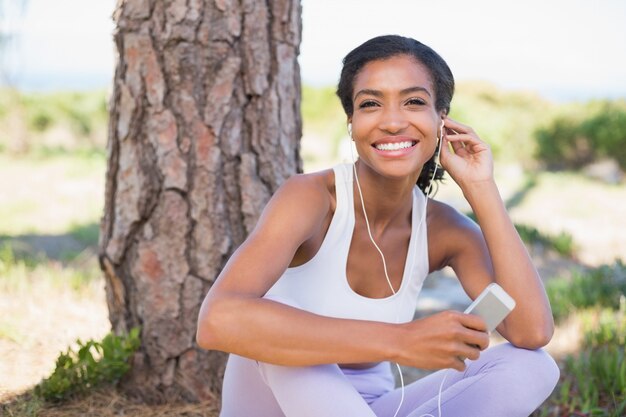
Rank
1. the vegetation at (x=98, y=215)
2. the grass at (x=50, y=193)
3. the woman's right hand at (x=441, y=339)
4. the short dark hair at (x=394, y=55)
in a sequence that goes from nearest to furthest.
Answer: the woman's right hand at (x=441, y=339) → the short dark hair at (x=394, y=55) → the vegetation at (x=98, y=215) → the grass at (x=50, y=193)

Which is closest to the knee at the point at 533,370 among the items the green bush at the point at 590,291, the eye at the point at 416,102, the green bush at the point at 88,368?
the eye at the point at 416,102

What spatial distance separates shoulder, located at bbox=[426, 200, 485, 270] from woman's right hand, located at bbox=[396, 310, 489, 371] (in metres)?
0.63

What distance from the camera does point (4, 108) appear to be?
40.3 feet

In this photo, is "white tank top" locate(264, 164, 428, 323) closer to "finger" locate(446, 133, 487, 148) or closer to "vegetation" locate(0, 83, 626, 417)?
"finger" locate(446, 133, 487, 148)

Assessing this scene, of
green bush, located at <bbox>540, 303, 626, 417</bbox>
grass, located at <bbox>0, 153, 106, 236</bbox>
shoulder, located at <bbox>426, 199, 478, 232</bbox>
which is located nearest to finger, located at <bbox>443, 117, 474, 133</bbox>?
shoulder, located at <bbox>426, 199, 478, 232</bbox>

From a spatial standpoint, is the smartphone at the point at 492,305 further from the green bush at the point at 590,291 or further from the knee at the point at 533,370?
the green bush at the point at 590,291

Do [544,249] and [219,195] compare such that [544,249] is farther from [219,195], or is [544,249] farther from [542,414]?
[219,195]

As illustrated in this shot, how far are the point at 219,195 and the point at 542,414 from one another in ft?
5.13

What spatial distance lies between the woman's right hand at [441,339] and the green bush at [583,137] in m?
11.4

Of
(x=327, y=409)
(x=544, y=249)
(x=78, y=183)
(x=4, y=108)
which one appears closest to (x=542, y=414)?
(x=327, y=409)

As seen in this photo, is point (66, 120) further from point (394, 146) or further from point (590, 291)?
point (394, 146)

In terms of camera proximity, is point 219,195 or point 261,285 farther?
point 219,195

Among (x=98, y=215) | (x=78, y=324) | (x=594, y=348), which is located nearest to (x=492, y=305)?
(x=594, y=348)

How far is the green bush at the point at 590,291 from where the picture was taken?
433 cm
